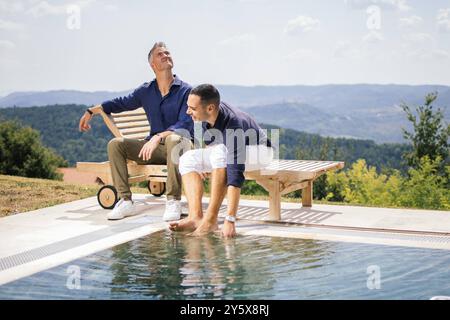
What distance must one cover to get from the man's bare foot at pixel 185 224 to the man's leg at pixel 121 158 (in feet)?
3.35

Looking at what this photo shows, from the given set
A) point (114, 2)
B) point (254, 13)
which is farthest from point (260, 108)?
point (114, 2)

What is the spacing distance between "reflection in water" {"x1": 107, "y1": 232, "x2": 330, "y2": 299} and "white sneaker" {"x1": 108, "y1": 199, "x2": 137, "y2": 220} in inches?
31.1

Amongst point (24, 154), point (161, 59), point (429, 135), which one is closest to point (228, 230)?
point (161, 59)

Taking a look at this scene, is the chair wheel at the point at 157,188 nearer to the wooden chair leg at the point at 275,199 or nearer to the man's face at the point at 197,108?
the wooden chair leg at the point at 275,199

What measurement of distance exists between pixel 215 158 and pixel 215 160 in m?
0.02

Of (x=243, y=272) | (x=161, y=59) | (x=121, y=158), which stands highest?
(x=161, y=59)

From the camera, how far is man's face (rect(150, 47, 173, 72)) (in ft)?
16.4

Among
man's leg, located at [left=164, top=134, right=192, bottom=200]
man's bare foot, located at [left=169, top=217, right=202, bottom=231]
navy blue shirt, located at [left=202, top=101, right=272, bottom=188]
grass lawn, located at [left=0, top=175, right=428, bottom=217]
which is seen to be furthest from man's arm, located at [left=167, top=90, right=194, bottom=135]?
grass lawn, located at [left=0, top=175, right=428, bottom=217]

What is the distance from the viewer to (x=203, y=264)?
328 cm

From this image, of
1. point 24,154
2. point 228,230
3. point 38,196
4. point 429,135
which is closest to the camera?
point 228,230

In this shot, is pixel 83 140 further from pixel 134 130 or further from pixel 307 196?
pixel 307 196

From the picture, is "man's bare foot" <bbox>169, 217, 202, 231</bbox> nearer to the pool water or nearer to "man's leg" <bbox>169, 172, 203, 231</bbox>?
"man's leg" <bbox>169, 172, 203, 231</bbox>

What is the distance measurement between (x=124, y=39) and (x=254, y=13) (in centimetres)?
1492
